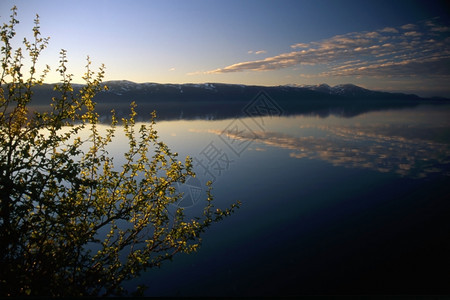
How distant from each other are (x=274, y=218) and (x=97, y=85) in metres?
20.4

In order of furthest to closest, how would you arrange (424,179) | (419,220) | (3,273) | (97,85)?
(424,179) → (419,220) → (97,85) → (3,273)

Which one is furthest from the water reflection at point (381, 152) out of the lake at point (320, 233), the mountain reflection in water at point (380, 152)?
the lake at point (320, 233)

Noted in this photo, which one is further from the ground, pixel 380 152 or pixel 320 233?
pixel 380 152

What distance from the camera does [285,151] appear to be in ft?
178

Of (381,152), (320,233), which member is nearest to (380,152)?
(381,152)

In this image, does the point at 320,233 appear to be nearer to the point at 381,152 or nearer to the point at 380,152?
the point at 380,152

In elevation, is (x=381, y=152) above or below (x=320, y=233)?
above

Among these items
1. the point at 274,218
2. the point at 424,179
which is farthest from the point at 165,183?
the point at 424,179

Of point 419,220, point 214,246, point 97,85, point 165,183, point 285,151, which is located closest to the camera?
point 97,85

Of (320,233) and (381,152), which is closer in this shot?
(320,233)

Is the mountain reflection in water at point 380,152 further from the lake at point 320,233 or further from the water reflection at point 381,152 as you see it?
the lake at point 320,233

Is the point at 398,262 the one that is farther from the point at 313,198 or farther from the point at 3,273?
the point at 3,273

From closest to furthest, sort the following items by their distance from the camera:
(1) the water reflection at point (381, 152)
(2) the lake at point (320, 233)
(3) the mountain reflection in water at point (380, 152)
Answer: (2) the lake at point (320, 233)
(1) the water reflection at point (381, 152)
(3) the mountain reflection in water at point (380, 152)

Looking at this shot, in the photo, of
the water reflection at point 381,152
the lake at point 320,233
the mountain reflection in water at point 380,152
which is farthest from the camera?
the mountain reflection in water at point 380,152
